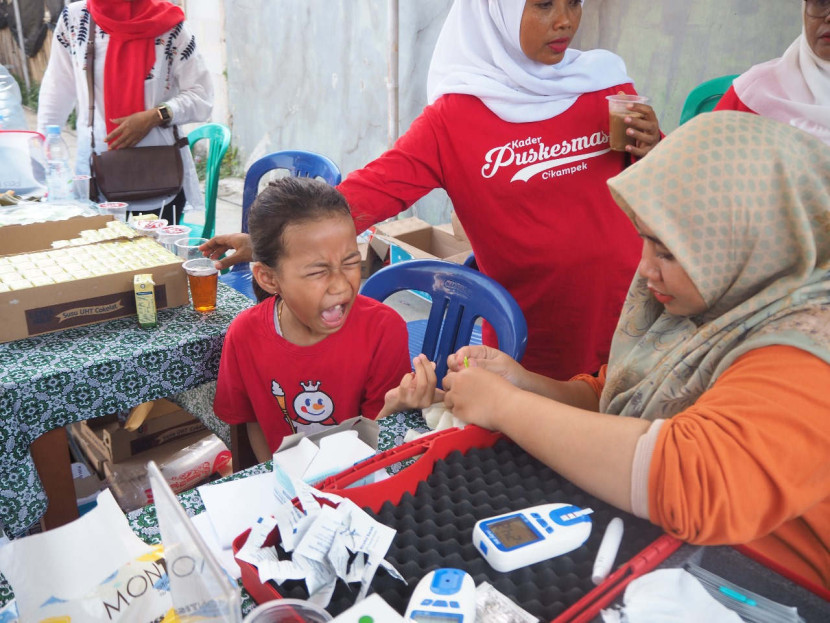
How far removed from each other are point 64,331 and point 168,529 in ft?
4.71

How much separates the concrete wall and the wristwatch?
2.26m

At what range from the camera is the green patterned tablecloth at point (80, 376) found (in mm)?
1686

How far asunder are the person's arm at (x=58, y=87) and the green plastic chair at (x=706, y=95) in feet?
10.2

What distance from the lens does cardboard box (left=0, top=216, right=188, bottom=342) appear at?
Result: 182 centimetres

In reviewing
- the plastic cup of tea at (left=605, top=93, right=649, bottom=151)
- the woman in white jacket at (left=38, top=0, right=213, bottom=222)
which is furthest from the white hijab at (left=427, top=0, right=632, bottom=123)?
the woman in white jacket at (left=38, top=0, right=213, bottom=222)

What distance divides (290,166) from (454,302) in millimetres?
1744

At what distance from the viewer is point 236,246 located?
206cm

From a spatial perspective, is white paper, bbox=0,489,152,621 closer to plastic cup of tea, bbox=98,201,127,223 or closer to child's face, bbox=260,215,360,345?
child's face, bbox=260,215,360,345

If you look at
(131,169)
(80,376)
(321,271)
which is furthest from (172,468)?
(131,169)

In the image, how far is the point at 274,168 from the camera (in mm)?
3393

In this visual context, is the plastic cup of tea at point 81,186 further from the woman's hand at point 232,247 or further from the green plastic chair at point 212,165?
the woman's hand at point 232,247

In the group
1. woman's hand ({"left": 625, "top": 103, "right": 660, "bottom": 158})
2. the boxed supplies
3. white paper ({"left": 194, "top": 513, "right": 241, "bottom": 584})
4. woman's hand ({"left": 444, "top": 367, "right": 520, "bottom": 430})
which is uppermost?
woman's hand ({"left": 625, "top": 103, "right": 660, "bottom": 158})

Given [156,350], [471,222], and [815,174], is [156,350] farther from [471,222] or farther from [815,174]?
[815,174]

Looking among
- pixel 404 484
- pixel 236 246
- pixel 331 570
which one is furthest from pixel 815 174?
pixel 236 246
